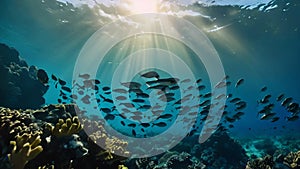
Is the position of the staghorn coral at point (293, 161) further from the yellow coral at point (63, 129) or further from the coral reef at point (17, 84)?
the coral reef at point (17, 84)

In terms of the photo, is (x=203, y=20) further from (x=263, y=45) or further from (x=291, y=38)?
(x=291, y=38)

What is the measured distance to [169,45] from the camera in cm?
2603

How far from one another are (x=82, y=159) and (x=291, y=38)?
29973 millimetres

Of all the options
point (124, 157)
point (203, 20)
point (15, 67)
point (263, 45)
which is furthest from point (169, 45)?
point (124, 157)

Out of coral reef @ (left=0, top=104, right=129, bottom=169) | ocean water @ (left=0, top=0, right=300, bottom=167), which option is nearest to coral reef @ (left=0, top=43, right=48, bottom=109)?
ocean water @ (left=0, top=0, right=300, bottom=167)

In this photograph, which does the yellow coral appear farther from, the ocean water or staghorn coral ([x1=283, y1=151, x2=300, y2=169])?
the ocean water

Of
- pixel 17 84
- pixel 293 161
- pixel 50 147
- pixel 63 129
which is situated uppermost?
pixel 17 84

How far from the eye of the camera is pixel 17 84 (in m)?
15.6

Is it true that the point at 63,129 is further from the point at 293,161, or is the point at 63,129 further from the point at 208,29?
the point at 208,29

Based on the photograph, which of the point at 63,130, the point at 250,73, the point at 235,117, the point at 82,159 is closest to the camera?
the point at 63,130


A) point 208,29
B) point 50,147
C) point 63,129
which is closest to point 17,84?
point 50,147

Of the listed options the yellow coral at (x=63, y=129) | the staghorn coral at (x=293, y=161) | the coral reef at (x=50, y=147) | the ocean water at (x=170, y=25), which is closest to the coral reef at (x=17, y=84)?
the ocean water at (x=170, y=25)

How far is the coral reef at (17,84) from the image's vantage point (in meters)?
14.6

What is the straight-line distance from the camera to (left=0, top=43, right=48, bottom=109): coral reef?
47.8 feet
